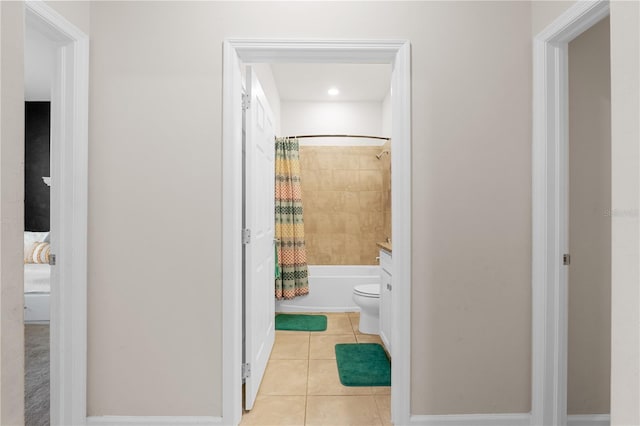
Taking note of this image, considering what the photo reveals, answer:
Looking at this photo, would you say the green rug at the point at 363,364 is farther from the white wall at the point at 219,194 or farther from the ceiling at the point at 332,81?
the ceiling at the point at 332,81

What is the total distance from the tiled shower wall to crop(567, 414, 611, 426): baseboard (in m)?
2.68

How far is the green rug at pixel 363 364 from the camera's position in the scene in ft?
8.14

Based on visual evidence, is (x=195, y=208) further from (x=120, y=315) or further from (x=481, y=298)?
(x=481, y=298)

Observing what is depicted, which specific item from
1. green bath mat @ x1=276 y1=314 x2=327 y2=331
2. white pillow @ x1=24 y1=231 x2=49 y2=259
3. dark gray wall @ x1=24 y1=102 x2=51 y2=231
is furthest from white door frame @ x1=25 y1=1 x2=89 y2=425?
dark gray wall @ x1=24 y1=102 x2=51 y2=231

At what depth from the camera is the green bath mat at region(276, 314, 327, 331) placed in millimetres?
3614

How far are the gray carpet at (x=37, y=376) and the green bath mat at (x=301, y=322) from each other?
6.19 ft

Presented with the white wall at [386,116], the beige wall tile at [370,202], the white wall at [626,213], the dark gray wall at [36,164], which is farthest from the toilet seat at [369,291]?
the dark gray wall at [36,164]

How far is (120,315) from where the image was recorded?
1.89 metres

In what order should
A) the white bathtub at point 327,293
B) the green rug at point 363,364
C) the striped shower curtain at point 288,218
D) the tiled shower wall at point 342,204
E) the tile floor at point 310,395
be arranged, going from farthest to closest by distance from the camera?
the tiled shower wall at point 342,204 < the white bathtub at point 327,293 < the striped shower curtain at point 288,218 < the green rug at point 363,364 < the tile floor at point 310,395

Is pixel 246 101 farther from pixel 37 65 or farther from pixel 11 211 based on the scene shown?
pixel 37 65

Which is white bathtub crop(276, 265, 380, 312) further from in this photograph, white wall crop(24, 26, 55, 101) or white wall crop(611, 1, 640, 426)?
white wall crop(611, 1, 640, 426)

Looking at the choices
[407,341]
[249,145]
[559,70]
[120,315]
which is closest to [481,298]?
[407,341]

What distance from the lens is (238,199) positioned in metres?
1.92

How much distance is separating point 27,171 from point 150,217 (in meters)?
3.87
